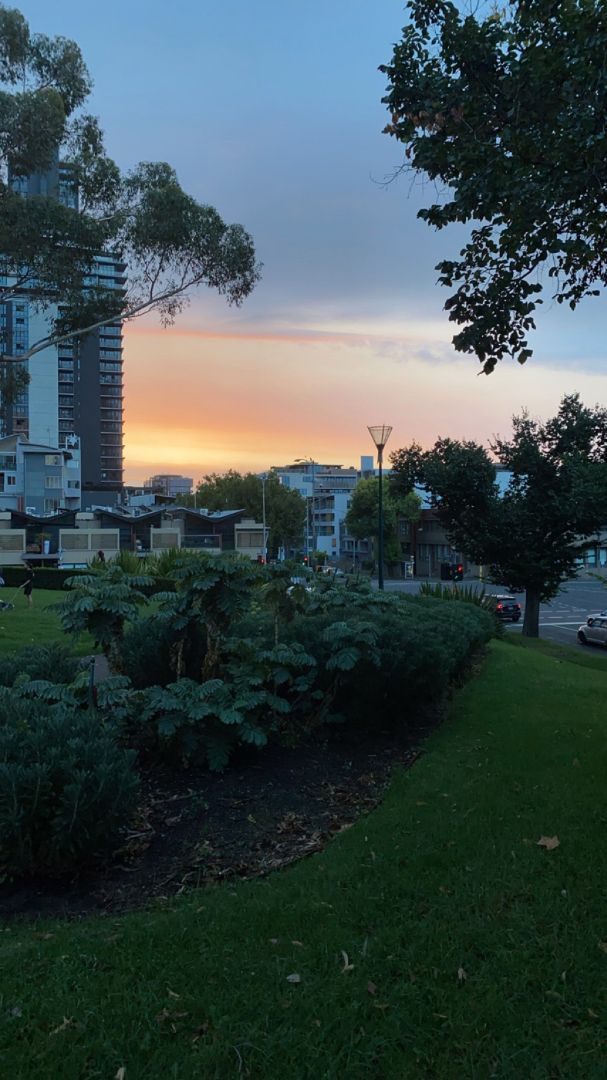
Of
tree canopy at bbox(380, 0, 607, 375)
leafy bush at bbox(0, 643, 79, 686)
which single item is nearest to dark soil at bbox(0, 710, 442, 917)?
leafy bush at bbox(0, 643, 79, 686)

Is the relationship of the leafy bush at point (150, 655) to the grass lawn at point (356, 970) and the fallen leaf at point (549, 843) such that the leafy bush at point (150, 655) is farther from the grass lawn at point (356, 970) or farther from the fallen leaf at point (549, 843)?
the fallen leaf at point (549, 843)

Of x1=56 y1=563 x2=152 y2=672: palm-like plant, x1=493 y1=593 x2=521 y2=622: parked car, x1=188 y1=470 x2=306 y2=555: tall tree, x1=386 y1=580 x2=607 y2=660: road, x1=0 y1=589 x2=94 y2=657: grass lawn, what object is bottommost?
x1=386 y1=580 x2=607 y2=660: road

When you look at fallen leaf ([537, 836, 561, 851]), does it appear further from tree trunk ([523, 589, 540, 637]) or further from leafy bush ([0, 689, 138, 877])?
tree trunk ([523, 589, 540, 637])

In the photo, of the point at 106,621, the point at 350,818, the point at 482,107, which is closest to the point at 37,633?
the point at 106,621

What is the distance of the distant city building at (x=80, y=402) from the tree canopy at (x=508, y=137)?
87.9m

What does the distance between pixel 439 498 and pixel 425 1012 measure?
18.2 meters

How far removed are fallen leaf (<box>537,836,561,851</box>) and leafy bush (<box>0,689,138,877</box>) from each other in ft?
7.76

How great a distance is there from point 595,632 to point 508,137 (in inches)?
974

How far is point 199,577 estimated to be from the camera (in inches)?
231

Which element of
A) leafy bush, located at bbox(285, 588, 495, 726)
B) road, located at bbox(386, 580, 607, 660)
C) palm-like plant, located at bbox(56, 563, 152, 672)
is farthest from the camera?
road, located at bbox(386, 580, 607, 660)

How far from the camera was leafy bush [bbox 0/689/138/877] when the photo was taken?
3775mm

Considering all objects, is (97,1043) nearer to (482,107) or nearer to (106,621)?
(106,621)

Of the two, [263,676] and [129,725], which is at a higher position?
[263,676]

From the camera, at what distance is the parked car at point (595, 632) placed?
26.9 meters
